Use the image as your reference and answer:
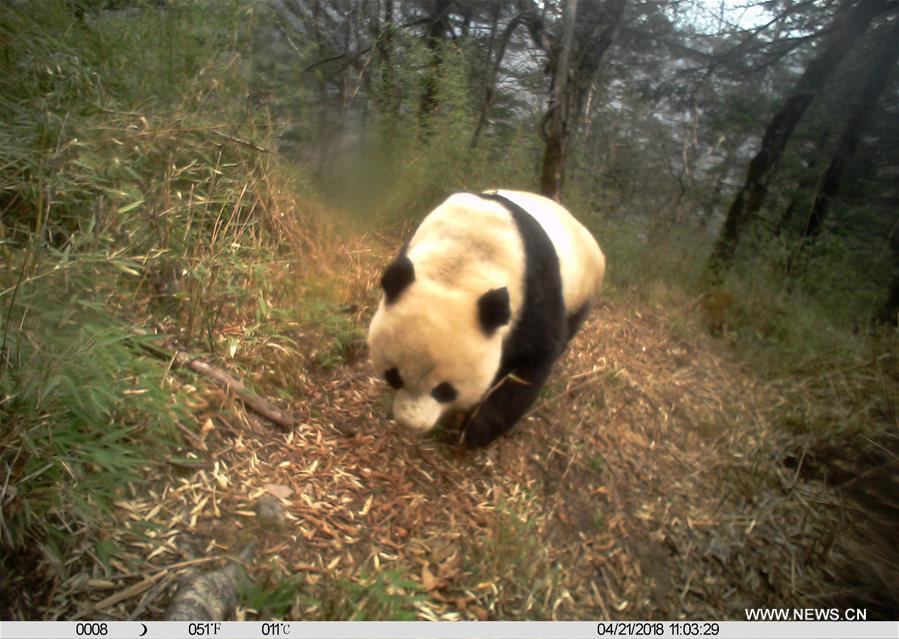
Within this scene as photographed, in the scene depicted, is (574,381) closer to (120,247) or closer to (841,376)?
(841,376)

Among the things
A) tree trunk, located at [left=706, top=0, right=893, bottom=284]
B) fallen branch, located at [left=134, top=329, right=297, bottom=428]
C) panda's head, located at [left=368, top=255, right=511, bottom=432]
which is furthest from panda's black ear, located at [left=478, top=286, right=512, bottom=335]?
tree trunk, located at [left=706, top=0, right=893, bottom=284]

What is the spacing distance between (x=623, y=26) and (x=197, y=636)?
5.39 m

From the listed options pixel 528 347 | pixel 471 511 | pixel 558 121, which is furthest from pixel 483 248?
pixel 558 121

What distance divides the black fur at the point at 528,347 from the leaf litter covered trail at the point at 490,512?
0.71ft

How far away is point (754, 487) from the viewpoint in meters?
2.95

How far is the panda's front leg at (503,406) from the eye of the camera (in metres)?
2.70

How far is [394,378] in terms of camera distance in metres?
2.42

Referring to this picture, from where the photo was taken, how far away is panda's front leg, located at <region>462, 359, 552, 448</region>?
2703mm

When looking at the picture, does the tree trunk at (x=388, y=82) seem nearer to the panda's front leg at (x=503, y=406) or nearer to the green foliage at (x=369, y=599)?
the panda's front leg at (x=503, y=406)

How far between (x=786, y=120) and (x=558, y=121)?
2.11 meters

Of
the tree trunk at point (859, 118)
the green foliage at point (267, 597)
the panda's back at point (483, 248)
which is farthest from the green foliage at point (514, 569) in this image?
the tree trunk at point (859, 118)

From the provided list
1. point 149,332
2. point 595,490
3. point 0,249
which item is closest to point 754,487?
point 595,490

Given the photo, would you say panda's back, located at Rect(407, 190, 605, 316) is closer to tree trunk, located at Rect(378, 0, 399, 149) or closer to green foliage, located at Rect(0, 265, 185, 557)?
green foliage, located at Rect(0, 265, 185, 557)

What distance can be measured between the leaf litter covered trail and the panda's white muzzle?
0.28 m
